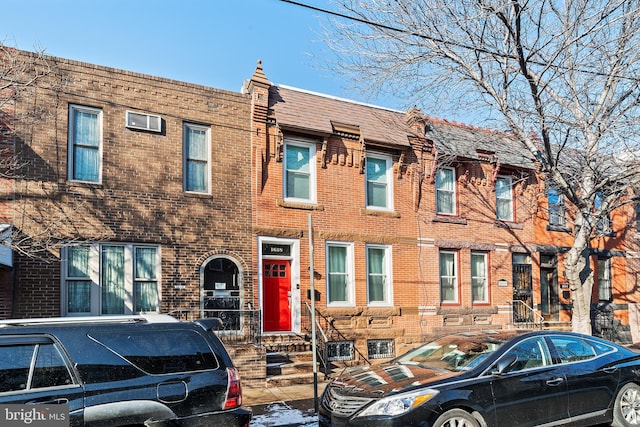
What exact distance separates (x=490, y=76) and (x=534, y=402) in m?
7.17

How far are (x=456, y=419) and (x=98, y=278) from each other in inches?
331

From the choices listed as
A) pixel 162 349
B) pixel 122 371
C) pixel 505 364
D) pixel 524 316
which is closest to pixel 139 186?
pixel 162 349

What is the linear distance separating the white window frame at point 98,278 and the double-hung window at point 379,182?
6181 mm

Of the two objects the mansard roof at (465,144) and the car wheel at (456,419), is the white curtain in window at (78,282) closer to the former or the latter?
the car wheel at (456,419)

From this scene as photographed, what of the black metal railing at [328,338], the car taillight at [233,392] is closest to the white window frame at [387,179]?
the black metal railing at [328,338]

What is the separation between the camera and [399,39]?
1099 cm

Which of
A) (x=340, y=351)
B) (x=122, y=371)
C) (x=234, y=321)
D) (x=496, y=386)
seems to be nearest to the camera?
(x=122, y=371)

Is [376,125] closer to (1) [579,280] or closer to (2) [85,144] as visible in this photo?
(1) [579,280]

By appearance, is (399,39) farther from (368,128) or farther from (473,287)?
(473,287)

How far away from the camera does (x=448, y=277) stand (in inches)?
634

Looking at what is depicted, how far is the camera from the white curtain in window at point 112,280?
11469 mm

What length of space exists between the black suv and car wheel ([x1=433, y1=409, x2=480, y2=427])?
2127mm

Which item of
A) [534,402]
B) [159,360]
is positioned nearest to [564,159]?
[534,402]

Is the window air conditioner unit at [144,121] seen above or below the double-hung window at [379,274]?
above
